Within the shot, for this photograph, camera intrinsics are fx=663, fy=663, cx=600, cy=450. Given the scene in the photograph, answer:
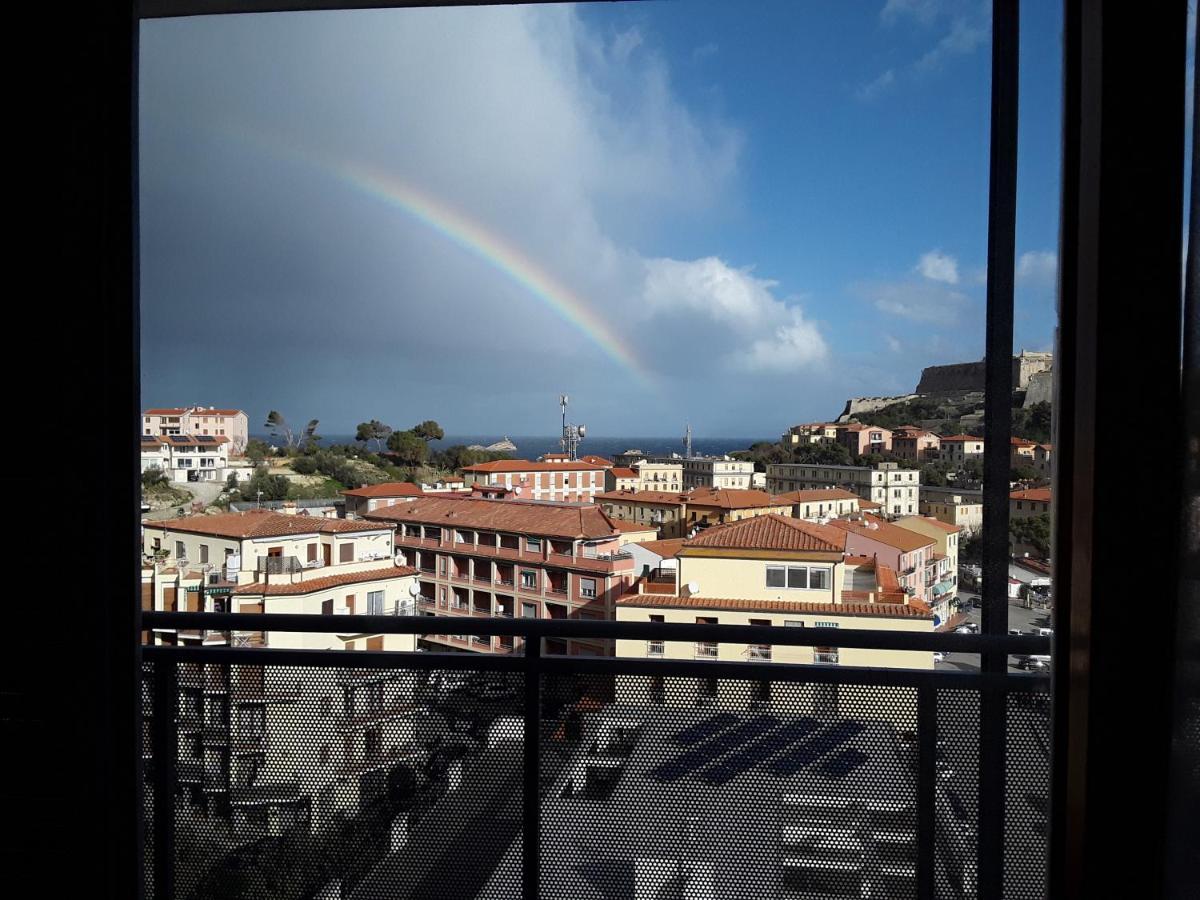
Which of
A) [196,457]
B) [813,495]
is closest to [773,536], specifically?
[813,495]

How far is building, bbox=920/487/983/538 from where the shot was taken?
160 centimetres

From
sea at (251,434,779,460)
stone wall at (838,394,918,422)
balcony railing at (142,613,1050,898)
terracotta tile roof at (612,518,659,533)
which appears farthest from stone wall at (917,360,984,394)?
terracotta tile roof at (612,518,659,533)

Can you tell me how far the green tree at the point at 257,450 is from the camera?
3.33m

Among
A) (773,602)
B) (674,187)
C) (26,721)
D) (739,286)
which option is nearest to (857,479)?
(773,602)

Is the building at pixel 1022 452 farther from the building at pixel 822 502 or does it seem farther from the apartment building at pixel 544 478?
the apartment building at pixel 544 478

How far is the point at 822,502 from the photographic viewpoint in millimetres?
3045

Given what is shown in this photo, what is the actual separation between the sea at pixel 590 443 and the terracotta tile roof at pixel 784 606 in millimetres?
1051

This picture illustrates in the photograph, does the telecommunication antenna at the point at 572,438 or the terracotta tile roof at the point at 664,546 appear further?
the telecommunication antenna at the point at 572,438

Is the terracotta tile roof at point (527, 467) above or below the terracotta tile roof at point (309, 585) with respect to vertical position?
above

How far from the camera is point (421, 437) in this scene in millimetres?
3623

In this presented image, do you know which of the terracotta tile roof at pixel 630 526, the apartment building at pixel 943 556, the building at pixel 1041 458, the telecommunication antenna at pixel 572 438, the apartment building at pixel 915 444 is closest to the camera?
the building at pixel 1041 458

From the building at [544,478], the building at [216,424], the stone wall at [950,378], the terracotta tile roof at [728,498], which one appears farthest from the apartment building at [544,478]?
the stone wall at [950,378]

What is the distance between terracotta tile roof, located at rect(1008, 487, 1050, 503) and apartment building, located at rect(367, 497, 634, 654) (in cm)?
199

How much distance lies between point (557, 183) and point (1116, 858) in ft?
18.4
